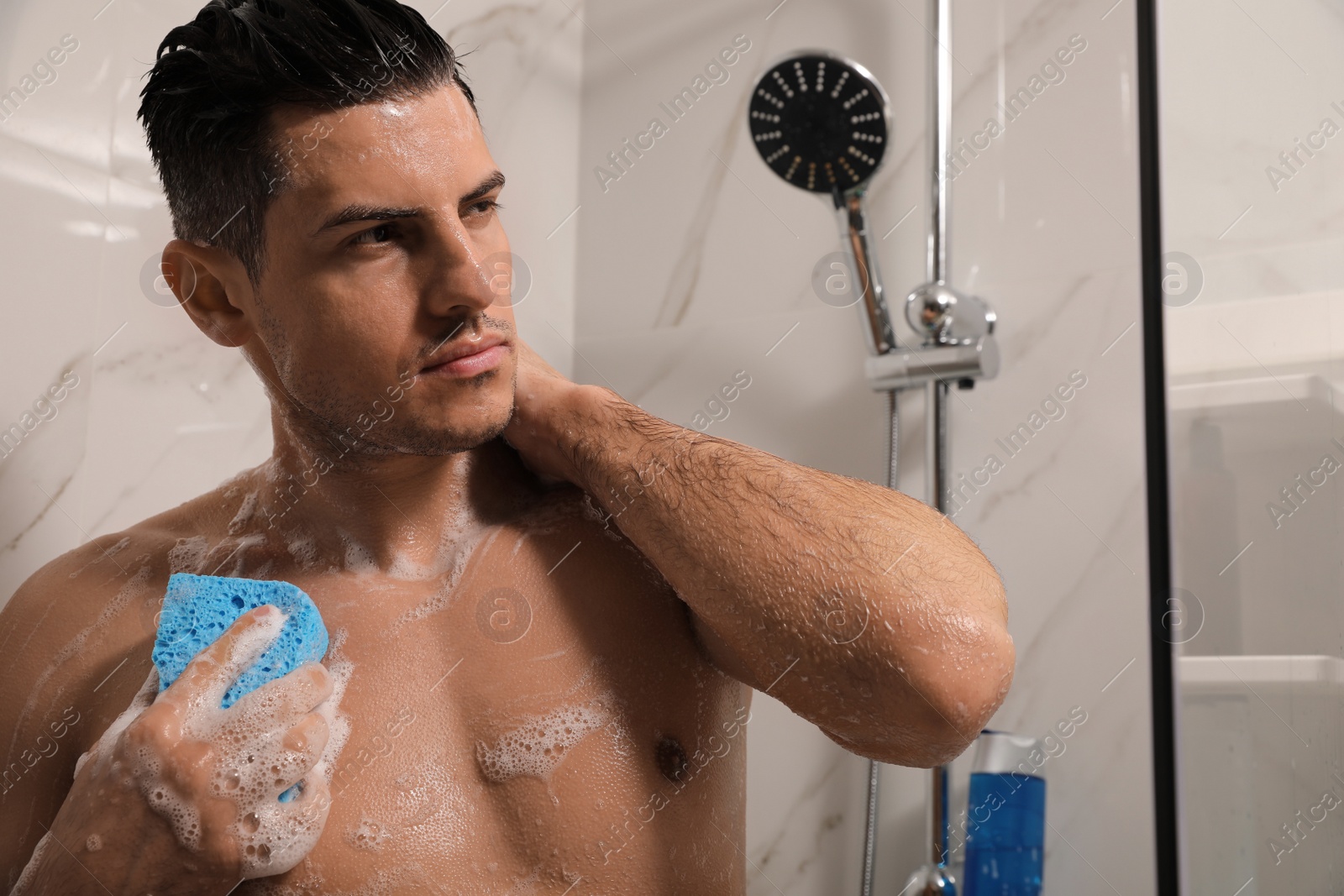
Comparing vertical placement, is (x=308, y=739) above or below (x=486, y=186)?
below

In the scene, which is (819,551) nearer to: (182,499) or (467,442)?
(467,442)

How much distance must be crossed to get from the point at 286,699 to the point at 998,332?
941mm

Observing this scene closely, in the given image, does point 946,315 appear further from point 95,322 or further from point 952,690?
point 95,322

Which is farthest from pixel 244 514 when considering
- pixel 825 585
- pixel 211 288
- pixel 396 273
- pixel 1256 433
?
pixel 1256 433

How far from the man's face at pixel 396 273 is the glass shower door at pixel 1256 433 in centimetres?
47

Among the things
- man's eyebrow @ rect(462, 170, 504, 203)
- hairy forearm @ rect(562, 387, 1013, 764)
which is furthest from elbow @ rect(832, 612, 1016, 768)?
man's eyebrow @ rect(462, 170, 504, 203)

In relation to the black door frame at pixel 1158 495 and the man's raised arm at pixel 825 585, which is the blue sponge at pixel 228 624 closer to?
the man's raised arm at pixel 825 585

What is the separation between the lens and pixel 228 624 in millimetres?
752

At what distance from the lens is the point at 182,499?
1.15m

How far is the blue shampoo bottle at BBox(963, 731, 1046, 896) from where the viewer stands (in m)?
1.19

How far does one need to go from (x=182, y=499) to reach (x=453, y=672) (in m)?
0.47

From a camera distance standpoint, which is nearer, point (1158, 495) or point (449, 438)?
point (1158, 495)

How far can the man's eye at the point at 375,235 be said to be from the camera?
2.71 feet

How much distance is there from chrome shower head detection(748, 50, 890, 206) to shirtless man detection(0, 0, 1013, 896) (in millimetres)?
448
